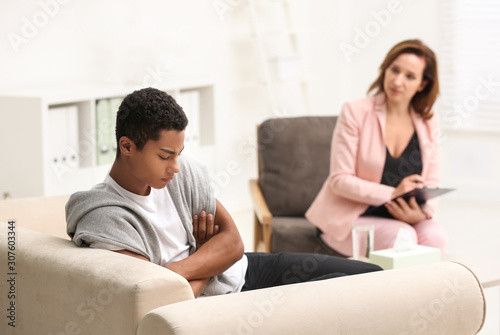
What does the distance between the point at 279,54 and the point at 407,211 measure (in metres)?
2.86

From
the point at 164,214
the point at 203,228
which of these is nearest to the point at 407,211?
the point at 203,228

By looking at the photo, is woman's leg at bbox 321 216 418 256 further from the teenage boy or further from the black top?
the teenage boy

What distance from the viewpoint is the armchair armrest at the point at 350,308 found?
156 centimetres

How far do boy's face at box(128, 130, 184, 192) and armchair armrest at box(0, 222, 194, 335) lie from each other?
0.70 feet

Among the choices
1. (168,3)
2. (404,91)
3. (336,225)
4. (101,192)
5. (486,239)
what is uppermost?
(168,3)

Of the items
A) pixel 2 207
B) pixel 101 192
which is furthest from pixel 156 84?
pixel 101 192

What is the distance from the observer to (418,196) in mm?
3180

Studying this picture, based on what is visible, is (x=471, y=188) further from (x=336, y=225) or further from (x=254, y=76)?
(x=336, y=225)

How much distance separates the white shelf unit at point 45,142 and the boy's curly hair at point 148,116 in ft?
6.33

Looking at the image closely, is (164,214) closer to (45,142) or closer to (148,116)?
(148,116)

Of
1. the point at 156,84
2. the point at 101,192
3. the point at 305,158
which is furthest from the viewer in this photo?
the point at 156,84

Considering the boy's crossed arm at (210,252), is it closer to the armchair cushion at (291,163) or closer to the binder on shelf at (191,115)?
the armchair cushion at (291,163)

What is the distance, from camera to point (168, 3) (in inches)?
195

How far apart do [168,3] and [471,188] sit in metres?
2.72
